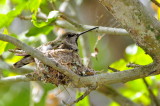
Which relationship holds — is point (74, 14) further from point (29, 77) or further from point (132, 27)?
point (132, 27)

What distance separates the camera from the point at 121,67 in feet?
10.6

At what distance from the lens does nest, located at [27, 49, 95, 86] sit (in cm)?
235

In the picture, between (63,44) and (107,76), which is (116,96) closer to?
(63,44)

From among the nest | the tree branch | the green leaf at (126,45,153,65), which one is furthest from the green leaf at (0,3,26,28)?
the green leaf at (126,45,153,65)

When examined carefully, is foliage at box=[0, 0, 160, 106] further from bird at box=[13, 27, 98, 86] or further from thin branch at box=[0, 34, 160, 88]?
thin branch at box=[0, 34, 160, 88]

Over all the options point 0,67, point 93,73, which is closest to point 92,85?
point 93,73

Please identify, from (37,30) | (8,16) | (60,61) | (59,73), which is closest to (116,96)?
(60,61)

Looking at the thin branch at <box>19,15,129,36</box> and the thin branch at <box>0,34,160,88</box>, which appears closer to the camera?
the thin branch at <box>0,34,160,88</box>

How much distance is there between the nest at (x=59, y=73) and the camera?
7.70ft

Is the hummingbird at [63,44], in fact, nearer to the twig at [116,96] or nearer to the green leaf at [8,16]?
the green leaf at [8,16]

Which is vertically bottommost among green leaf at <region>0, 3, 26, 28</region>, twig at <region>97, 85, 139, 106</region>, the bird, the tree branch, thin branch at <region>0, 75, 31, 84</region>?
twig at <region>97, 85, 139, 106</region>

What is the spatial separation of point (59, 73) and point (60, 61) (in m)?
0.29

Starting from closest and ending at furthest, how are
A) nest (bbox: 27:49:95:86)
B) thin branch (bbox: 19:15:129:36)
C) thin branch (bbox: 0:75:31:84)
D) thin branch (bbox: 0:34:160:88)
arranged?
thin branch (bbox: 0:34:160:88)
nest (bbox: 27:49:95:86)
thin branch (bbox: 19:15:129:36)
thin branch (bbox: 0:75:31:84)

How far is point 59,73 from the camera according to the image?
2.34 meters
